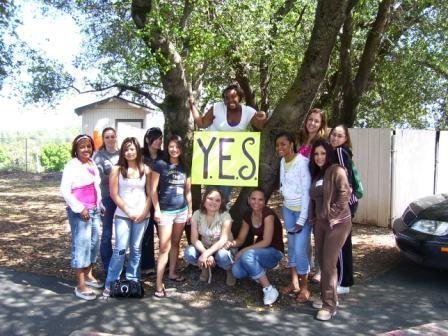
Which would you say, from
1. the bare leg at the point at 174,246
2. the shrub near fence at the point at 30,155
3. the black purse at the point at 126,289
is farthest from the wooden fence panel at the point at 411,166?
the shrub near fence at the point at 30,155

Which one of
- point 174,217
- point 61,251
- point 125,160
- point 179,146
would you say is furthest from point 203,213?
point 61,251

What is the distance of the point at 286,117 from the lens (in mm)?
5910

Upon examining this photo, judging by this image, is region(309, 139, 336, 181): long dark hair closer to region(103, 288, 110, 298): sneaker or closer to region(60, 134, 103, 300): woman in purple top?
region(60, 134, 103, 300): woman in purple top

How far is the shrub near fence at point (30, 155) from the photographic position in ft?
80.7

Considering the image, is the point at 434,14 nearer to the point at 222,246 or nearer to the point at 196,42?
the point at 196,42

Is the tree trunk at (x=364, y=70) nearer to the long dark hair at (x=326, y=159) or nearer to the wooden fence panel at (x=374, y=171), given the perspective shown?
the wooden fence panel at (x=374, y=171)

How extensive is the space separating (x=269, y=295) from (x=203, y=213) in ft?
3.82

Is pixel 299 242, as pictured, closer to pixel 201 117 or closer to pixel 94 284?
pixel 201 117

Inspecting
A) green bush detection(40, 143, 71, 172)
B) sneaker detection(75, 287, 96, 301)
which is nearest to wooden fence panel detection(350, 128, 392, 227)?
sneaker detection(75, 287, 96, 301)

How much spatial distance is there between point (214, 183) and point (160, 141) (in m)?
0.83

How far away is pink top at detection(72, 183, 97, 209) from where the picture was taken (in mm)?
5465

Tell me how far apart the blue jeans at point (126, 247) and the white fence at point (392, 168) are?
227 inches

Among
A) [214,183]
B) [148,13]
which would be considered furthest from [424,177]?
[148,13]

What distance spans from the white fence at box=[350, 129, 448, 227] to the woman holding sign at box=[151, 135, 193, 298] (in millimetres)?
5205
